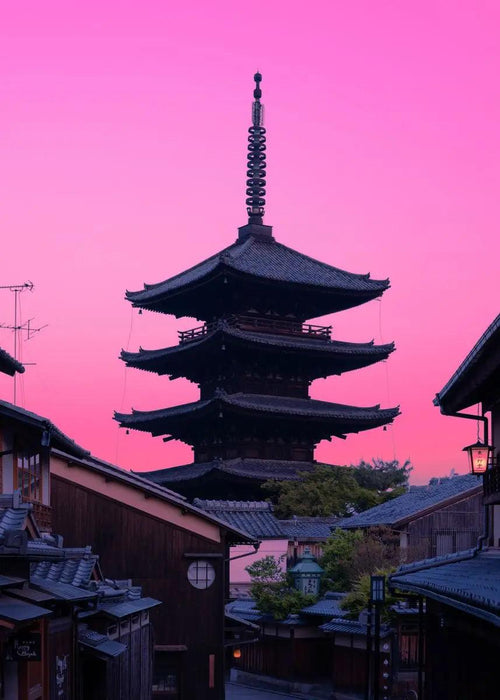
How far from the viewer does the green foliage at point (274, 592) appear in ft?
143

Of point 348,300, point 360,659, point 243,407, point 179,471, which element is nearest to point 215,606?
point 360,659

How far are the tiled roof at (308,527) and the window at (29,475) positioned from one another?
76.8 ft

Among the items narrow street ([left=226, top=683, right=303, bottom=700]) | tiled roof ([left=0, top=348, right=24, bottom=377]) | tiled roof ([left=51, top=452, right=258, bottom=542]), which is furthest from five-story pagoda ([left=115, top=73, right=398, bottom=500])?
tiled roof ([left=0, top=348, right=24, bottom=377])

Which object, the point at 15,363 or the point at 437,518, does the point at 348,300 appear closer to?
the point at 437,518

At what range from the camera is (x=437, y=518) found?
154ft

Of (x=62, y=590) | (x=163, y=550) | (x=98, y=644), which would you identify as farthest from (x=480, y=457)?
(x=163, y=550)

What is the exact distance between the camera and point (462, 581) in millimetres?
14109

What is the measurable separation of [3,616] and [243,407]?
39.7m

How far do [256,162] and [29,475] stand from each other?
4289cm

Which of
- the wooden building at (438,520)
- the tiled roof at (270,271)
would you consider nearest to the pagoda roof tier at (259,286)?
the tiled roof at (270,271)

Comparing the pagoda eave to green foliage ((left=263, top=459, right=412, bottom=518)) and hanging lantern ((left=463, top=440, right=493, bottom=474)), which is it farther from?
hanging lantern ((left=463, top=440, right=493, bottom=474))

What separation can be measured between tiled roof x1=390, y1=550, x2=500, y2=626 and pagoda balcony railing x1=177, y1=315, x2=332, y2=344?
3570 centimetres

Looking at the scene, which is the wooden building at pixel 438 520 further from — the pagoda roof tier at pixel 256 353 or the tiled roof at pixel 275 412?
the pagoda roof tier at pixel 256 353

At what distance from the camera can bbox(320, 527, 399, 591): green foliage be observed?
42.2 m
